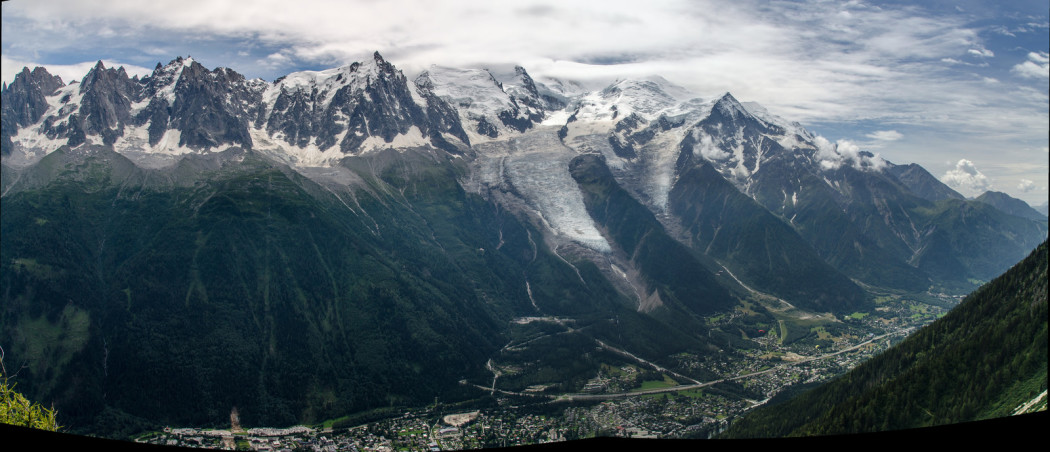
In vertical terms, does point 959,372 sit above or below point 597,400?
above

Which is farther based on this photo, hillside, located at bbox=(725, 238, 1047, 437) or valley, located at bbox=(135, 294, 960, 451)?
valley, located at bbox=(135, 294, 960, 451)

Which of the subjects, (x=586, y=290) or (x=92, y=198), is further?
(x=586, y=290)

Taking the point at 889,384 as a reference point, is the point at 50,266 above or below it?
below

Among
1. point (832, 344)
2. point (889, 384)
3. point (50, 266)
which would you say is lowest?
point (832, 344)

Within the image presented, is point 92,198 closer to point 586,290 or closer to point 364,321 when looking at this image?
point 364,321

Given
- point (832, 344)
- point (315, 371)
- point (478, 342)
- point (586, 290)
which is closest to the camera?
point (315, 371)

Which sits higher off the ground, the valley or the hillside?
the hillside

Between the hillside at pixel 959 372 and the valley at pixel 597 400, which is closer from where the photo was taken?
the hillside at pixel 959 372

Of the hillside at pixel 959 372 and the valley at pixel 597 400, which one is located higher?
the hillside at pixel 959 372

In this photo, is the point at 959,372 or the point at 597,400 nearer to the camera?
the point at 959,372

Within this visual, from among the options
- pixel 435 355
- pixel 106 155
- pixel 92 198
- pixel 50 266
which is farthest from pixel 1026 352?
pixel 106 155

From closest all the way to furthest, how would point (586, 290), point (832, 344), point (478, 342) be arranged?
point (478, 342) < point (832, 344) < point (586, 290)
